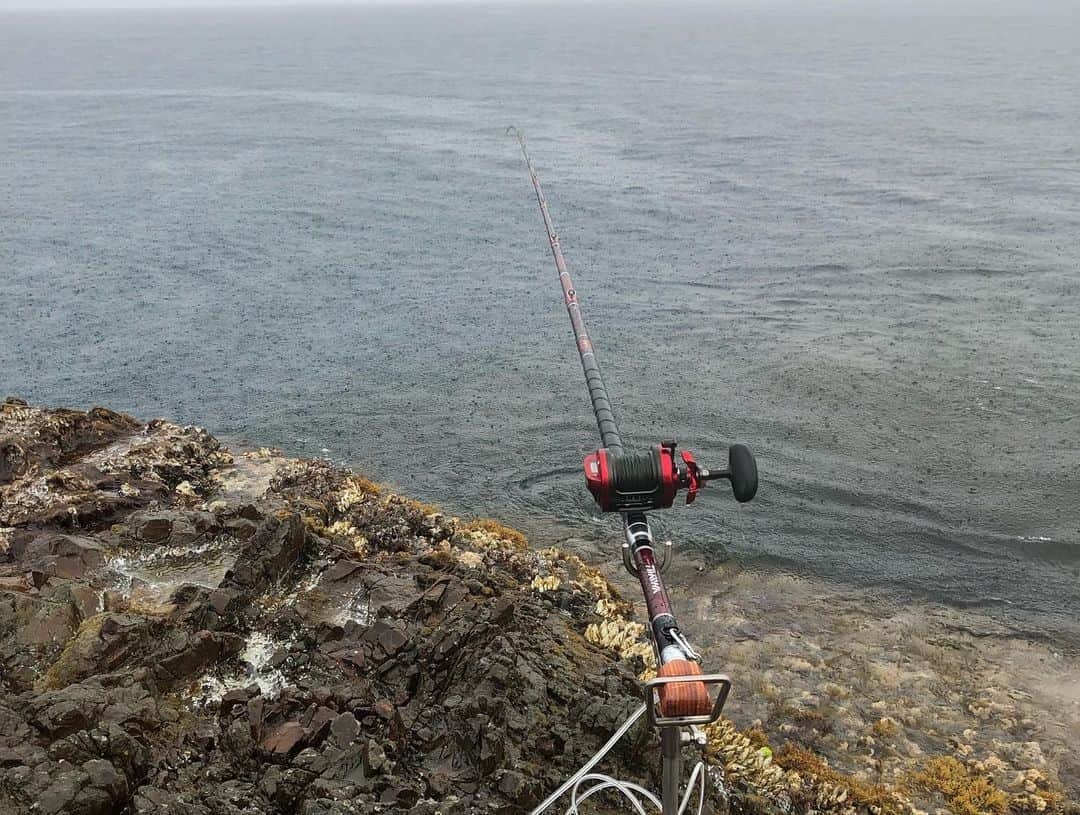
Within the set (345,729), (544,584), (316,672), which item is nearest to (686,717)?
(345,729)

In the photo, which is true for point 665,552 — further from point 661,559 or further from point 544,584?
point 544,584

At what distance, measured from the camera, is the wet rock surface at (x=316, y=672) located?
24.7 ft

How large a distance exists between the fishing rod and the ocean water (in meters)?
8.84

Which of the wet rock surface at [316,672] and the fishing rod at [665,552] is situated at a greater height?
the fishing rod at [665,552]

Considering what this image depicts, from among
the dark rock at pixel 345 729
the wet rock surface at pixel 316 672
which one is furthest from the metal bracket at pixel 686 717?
the dark rock at pixel 345 729

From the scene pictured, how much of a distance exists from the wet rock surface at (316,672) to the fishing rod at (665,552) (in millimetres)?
2506

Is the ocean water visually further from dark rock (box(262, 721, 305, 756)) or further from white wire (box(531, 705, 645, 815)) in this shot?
white wire (box(531, 705, 645, 815))

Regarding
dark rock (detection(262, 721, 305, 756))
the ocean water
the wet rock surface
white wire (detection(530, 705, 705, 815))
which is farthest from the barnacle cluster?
white wire (detection(530, 705, 705, 815))

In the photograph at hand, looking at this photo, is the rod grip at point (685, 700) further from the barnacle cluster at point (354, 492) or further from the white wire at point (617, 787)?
the barnacle cluster at point (354, 492)

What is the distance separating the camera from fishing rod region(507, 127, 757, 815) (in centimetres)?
456

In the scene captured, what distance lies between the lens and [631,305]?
25938mm

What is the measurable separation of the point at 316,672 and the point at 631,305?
18236 millimetres

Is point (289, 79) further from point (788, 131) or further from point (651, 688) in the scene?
point (651, 688)

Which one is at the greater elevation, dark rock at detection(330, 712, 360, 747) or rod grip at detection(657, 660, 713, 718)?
rod grip at detection(657, 660, 713, 718)
